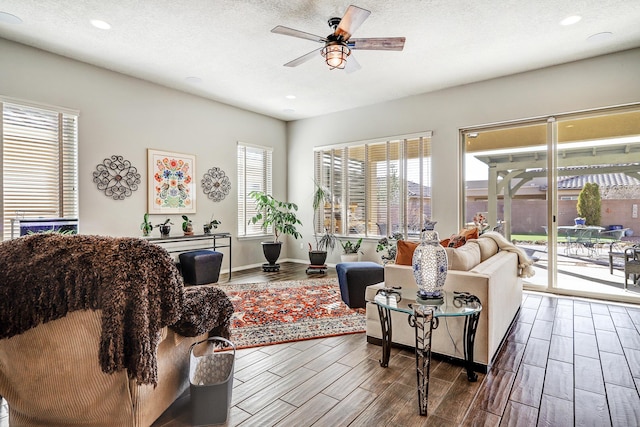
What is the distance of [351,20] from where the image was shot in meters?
2.78

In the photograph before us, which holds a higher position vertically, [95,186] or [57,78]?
[57,78]

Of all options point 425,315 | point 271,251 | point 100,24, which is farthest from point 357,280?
point 100,24

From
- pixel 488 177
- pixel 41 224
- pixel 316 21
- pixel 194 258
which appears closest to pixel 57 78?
pixel 41 224

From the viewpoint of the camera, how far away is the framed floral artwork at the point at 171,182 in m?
5.00

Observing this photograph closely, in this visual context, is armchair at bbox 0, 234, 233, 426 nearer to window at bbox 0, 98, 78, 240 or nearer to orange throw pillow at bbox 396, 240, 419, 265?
orange throw pillow at bbox 396, 240, 419, 265

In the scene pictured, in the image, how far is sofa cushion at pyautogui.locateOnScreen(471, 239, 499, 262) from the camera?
3.04 m

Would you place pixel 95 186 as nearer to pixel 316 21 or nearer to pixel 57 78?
pixel 57 78

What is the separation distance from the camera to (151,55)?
13.4 feet

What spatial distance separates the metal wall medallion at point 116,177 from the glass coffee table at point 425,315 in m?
4.05

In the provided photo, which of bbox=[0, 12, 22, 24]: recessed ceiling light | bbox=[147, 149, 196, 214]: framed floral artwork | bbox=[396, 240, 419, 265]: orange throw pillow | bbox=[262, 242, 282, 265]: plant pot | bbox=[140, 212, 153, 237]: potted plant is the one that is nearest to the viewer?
bbox=[396, 240, 419, 265]: orange throw pillow

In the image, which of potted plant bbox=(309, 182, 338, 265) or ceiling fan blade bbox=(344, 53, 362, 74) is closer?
ceiling fan blade bbox=(344, 53, 362, 74)

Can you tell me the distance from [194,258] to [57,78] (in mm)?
2794

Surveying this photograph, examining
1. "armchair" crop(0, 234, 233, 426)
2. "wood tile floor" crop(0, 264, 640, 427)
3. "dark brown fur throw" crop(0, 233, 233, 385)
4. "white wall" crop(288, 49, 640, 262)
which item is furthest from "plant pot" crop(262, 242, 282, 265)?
"dark brown fur throw" crop(0, 233, 233, 385)

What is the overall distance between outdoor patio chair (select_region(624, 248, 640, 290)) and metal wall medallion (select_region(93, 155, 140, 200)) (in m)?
6.63
